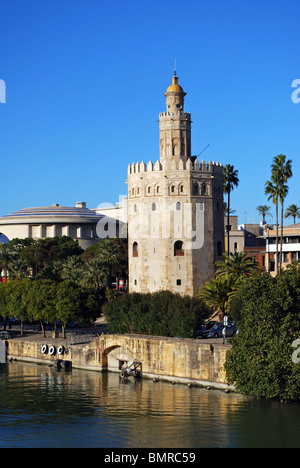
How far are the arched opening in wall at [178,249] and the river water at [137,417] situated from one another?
21.7m

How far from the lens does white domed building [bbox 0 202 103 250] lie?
126 m

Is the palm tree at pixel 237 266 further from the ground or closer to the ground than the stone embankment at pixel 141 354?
further from the ground

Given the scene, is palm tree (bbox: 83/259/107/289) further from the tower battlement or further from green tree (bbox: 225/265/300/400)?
green tree (bbox: 225/265/300/400)

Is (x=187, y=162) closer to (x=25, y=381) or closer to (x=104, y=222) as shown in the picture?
(x=25, y=381)

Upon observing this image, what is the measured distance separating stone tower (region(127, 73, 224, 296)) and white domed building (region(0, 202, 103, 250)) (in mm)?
56971

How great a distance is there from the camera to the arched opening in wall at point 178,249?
66.6m

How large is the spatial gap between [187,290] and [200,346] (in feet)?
76.0

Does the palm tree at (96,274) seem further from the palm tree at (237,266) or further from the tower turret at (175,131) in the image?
the palm tree at (237,266)

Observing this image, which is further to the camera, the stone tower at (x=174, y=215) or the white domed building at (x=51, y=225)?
the white domed building at (x=51, y=225)

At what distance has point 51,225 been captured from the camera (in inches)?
4980

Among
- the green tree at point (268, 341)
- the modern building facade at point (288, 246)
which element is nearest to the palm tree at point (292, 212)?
the modern building facade at point (288, 246)

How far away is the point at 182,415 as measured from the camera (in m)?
36.2
